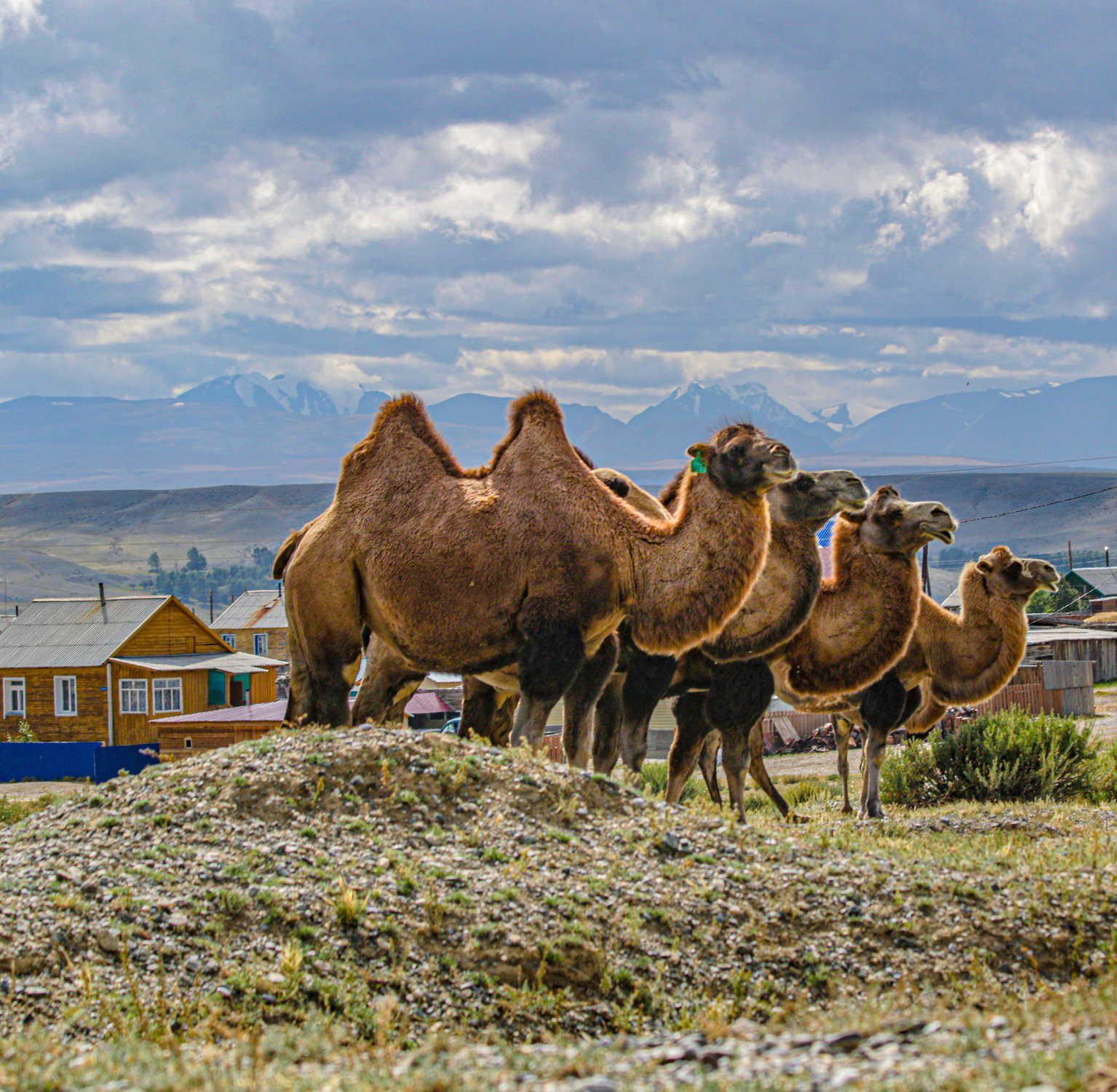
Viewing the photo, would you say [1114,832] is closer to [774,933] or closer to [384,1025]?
[774,933]

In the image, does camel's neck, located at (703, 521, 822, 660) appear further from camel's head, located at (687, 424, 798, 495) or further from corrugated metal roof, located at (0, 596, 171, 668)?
corrugated metal roof, located at (0, 596, 171, 668)

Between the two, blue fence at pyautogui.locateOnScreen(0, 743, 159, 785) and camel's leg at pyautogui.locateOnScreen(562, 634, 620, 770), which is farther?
blue fence at pyautogui.locateOnScreen(0, 743, 159, 785)

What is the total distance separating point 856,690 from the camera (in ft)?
46.5

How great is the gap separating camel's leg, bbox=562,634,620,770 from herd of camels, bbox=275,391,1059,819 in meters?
0.02

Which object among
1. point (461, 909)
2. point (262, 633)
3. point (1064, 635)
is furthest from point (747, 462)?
point (262, 633)

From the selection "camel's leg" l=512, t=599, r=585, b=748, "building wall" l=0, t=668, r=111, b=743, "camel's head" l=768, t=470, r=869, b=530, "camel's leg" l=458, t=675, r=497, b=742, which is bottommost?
"building wall" l=0, t=668, r=111, b=743

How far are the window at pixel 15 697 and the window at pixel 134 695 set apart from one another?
373cm

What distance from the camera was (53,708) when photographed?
169 ft

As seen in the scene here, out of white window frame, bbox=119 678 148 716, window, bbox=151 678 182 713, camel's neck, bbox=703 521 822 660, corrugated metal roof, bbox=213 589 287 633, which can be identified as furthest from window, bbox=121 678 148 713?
camel's neck, bbox=703 521 822 660

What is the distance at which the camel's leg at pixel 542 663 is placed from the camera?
10.6m

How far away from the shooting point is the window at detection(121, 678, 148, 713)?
50.8 meters

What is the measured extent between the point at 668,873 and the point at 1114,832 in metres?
5.56

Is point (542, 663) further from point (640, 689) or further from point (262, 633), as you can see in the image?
point (262, 633)

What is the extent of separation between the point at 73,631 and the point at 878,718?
43.6 metres
